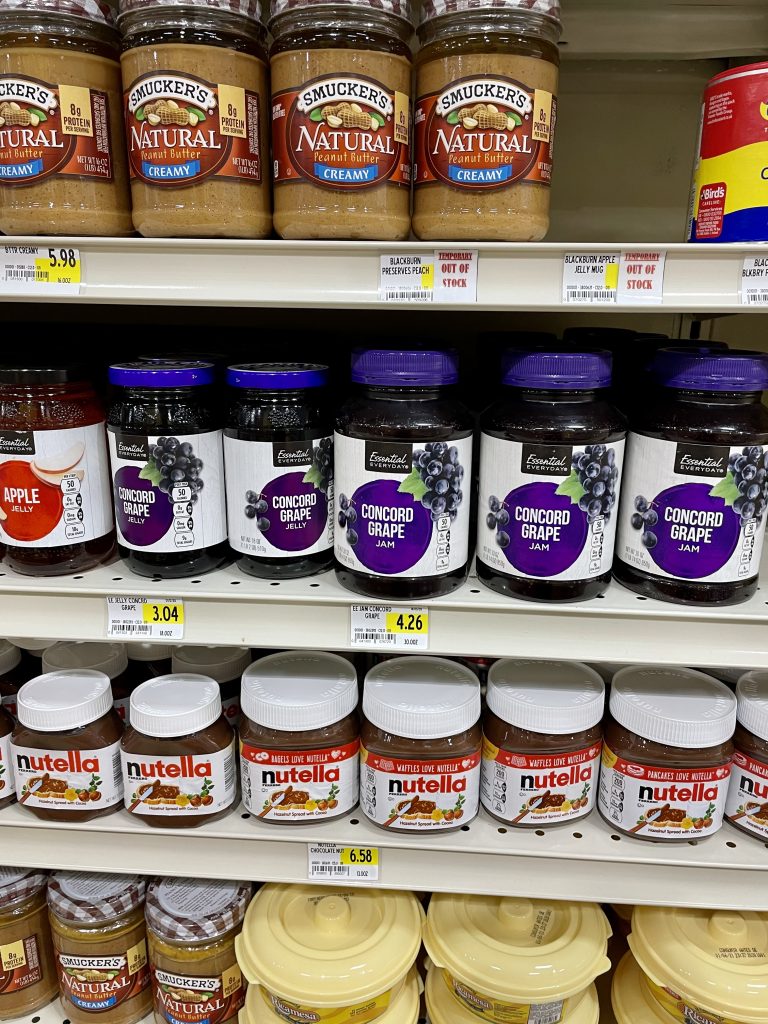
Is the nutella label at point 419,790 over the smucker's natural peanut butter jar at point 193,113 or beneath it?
beneath

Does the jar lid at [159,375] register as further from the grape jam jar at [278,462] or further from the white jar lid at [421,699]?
the white jar lid at [421,699]

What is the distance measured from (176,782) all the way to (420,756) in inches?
13.8

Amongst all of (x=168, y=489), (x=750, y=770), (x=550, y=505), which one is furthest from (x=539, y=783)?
(x=168, y=489)

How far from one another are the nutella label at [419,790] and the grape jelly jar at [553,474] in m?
0.28

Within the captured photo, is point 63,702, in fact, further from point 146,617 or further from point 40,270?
point 40,270

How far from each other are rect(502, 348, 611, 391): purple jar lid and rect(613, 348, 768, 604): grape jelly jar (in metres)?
0.09

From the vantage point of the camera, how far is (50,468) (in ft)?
3.06

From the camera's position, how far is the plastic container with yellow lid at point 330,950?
99 cm

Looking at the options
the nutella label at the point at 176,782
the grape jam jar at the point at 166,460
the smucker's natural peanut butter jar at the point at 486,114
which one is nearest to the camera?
the smucker's natural peanut butter jar at the point at 486,114

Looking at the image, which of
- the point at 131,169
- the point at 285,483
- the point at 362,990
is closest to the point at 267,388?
the point at 285,483

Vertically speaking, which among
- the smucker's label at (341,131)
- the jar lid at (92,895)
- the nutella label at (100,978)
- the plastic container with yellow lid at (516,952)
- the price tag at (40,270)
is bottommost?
the nutella label at (100,978)

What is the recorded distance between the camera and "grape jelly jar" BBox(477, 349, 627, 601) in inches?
33.6

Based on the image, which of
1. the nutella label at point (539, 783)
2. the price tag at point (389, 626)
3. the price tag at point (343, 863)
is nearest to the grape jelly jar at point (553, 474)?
the price tag at point (389, 626)

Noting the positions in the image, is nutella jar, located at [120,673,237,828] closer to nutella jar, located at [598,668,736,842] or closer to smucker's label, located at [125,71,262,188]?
nutella jar, located at [598,668,736,842]
